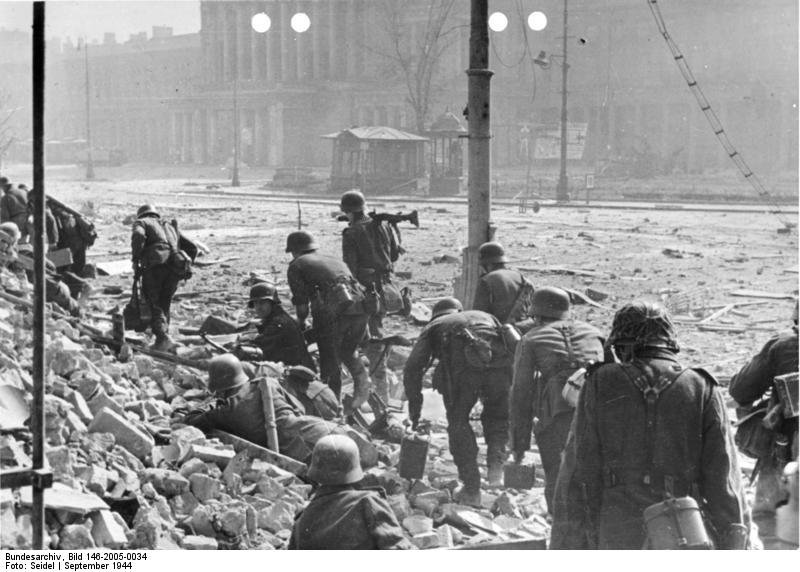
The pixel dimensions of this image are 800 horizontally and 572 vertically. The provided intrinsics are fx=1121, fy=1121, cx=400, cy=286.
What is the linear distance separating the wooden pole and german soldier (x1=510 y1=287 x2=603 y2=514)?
364cm

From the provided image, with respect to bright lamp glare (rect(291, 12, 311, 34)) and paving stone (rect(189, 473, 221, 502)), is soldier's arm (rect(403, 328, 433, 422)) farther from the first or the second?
bright lamp glare (rect(291, 12, 311, 34))

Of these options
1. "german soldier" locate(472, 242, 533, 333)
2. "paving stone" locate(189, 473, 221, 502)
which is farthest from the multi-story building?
"paving stone" locate(189, 473, 221, 502)

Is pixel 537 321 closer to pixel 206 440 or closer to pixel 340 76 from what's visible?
pixel 206 440

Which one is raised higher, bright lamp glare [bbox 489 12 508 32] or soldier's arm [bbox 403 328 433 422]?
bright lamp glare [bbox 489 12 508 32]

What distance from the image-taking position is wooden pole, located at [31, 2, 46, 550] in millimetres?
3266

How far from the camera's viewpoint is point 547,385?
6559 mm

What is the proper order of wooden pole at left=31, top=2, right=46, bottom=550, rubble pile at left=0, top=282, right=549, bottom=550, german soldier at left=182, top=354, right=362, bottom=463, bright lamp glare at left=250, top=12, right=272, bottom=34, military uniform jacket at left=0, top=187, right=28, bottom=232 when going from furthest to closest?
bright lamp glare at left=250, top=12, right=272, bottom=34 < military uniform jacket at left=0, top=187, right=28, bottom=232 < german soldier at left=182, top=354, right=362, bottom=463 < rubble pile at left=0, top=282, right=549, bottom=550 < wooden pole at left=31, top=2, right=46, bottom=550

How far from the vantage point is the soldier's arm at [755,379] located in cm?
600

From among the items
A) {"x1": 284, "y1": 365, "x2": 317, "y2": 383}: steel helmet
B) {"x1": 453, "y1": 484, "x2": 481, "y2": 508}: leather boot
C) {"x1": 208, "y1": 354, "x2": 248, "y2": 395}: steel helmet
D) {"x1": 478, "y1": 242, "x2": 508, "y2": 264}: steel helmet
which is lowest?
{"x1": 453, "y1": 484, "x2": 481, "y2": 508}: leather boot

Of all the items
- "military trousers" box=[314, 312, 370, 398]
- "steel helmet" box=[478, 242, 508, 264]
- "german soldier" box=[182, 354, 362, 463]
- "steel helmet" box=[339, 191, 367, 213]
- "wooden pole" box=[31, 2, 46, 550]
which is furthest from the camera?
"steel helmet" box=[339, 191, 367, 213]

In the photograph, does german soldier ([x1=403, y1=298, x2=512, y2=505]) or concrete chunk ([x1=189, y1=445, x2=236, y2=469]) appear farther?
german soldier ([x1=403, y1=298, x2=512, y2=505])

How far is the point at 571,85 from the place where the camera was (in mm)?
62125

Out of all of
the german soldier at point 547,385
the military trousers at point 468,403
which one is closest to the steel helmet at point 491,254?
the military trousers at point 468,403
